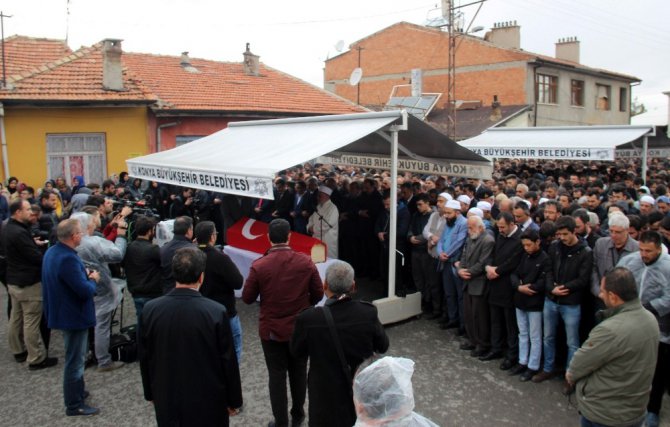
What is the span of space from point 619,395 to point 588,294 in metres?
2.34

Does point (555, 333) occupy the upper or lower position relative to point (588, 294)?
lower

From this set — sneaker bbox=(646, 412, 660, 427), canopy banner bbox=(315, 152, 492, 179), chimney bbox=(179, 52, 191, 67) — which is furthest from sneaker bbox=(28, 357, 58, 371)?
chimney bbox=(179, 52, 191, 67)

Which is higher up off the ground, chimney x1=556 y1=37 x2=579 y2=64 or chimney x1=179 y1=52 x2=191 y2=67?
chimney x1=556 y1=37 x2=579 y2=64

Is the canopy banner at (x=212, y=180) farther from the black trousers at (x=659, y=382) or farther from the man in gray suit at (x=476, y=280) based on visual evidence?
the black trousers at (x=659, y=382)

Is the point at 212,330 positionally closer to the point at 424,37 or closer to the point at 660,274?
the point at 660,274

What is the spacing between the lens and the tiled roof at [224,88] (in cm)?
1833

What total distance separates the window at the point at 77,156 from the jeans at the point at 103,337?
10.9 m

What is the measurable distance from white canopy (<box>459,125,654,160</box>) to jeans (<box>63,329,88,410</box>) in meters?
11.2

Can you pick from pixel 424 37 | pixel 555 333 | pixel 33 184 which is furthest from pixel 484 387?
pixel 424 37

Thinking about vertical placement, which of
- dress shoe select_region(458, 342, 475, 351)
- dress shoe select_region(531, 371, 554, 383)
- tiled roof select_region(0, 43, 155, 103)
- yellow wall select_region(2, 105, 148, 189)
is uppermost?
tiled roof select_region(0, 43, 155, 103)

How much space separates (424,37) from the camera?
35031 mm

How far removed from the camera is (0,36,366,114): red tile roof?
15.3 metres

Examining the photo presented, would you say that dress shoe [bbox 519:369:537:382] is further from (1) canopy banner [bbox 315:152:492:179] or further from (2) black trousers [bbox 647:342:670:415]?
(1) canopy banner [bbox 315:152:492:179]

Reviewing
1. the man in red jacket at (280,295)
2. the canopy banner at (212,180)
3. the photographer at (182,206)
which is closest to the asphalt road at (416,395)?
the man in red jacket at (280,295)
